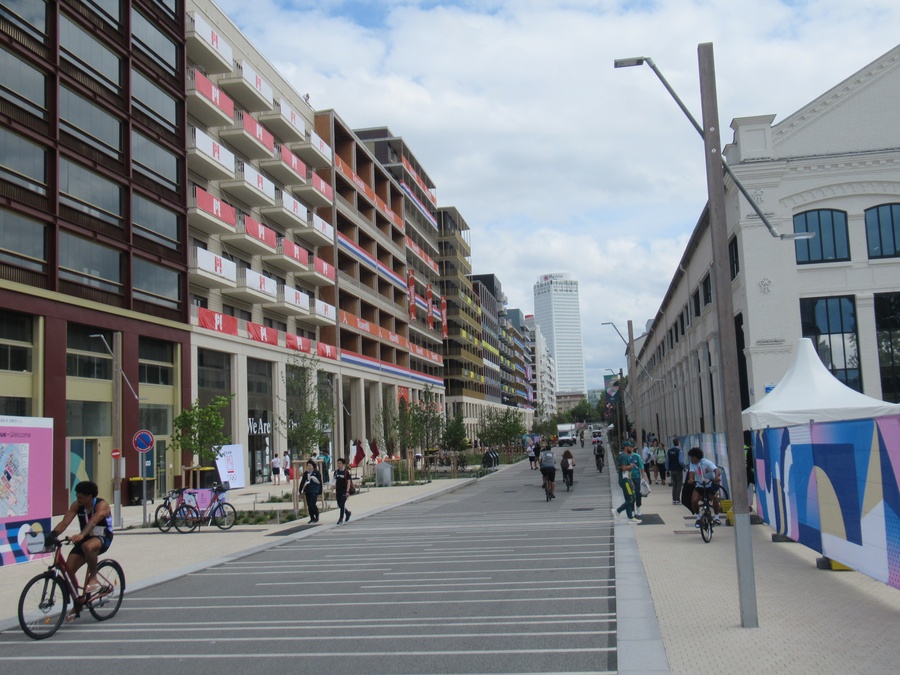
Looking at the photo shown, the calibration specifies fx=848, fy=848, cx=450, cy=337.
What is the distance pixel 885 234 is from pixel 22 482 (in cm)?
3151

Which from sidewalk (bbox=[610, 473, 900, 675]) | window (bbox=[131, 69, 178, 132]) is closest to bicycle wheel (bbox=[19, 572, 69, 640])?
sidewalk (bbox=[610, 473, 900, 675])

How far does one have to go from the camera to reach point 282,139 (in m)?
51.9

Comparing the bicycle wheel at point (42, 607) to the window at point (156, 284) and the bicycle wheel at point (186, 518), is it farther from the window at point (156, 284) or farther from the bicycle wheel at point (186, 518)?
the window at point (156, 284)

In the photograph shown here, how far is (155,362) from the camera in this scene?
35.4m

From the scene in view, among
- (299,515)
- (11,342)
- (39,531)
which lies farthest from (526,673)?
(11,342)

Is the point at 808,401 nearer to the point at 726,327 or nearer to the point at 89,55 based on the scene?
the point at 726,327

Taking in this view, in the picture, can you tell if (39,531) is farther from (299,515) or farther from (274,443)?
(274,443)

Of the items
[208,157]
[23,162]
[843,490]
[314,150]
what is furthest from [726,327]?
[314,150]

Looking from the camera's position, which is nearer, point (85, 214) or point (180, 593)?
point (180, 593)

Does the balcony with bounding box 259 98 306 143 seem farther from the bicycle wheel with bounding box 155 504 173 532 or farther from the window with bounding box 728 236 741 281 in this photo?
the bicycle wheel with bounding box 155 504 173 532

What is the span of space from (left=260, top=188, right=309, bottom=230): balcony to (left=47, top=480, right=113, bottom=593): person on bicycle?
3842cm

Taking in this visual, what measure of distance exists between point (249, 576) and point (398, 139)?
7325cm

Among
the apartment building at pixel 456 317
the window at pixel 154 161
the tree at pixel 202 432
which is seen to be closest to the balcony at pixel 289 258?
the window at pixel 154 161

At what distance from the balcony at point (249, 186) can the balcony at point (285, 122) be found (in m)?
4.29
